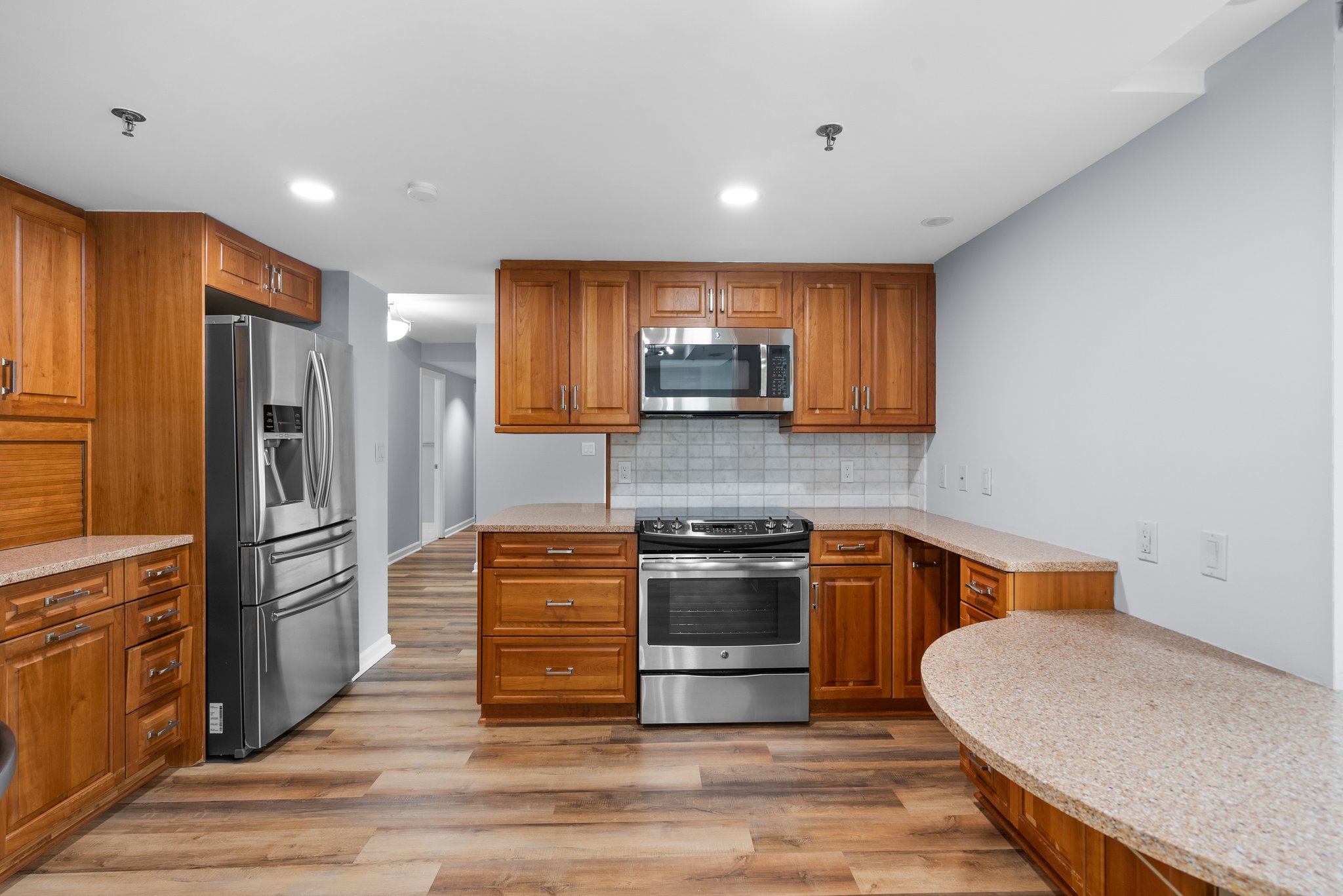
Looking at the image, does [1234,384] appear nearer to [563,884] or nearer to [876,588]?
[876,588]

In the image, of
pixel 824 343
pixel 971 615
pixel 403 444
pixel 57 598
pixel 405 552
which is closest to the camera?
pixel 57 598

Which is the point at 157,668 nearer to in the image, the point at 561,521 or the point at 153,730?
the point at 153,730

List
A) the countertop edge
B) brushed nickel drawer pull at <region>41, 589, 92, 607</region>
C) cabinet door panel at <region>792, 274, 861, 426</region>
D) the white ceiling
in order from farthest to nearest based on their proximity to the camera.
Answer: cabinet door panel at <region>792, 274, 861, 426</region> → brushed nickel drawer pull at <region>41, 589, 92, 607</region> → the white ceiling → the countertop edge

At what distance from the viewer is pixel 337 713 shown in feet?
10.3

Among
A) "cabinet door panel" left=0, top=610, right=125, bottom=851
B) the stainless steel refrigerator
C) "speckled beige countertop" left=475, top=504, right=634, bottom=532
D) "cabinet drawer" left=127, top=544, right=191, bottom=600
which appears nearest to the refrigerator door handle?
the stainless steel refrigerator

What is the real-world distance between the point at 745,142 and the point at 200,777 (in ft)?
9.99

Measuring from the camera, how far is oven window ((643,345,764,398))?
10.8ft

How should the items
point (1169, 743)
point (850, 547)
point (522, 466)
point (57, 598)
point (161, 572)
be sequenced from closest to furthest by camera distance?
point (1169, 743) < point (57, 598) < point (161, 572) < point (850, 547) < point (522, 466)

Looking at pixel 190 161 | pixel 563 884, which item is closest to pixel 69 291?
pixel 190 161

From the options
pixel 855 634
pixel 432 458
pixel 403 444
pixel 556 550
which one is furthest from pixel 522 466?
Answer: pixel 855 634

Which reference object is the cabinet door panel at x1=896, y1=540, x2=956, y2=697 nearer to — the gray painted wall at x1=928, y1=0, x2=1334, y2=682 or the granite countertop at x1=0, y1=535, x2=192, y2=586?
the gray painted wall at x1=928, y1=0, x2=1334, y2=682

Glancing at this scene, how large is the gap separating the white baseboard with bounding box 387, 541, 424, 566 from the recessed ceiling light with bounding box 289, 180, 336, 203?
484 centimetres

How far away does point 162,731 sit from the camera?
2.50m

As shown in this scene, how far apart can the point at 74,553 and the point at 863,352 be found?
335 centimetres
